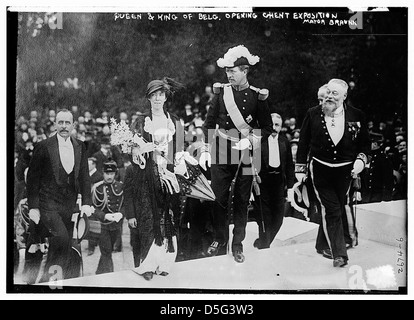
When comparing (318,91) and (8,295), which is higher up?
(318,91)

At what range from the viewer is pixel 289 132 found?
10.8ft

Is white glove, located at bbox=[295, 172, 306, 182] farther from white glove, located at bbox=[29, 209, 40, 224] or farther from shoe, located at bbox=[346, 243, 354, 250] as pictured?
white glove, located at bbox=[29, 209, 40, 224]

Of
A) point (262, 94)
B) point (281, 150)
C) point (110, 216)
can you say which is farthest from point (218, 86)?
point (110, 216)

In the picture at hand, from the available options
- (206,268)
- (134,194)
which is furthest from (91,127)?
(206,268)

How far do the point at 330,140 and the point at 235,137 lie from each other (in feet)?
2.02

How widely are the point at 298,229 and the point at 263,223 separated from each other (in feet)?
0.76

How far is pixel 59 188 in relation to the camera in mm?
3312

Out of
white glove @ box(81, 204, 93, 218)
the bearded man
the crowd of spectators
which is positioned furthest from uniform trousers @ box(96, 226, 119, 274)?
the bearded man

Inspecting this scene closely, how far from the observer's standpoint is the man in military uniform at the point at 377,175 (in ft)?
10.8

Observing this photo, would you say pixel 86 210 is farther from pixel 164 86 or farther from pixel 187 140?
pixel 164 86

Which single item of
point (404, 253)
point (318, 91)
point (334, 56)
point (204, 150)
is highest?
point (334, 56)

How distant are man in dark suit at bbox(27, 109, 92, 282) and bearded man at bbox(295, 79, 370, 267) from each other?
56.9 inches

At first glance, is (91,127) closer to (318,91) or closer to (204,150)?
(204,150)

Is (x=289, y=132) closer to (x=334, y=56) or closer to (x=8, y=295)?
(x=334, y=56)
